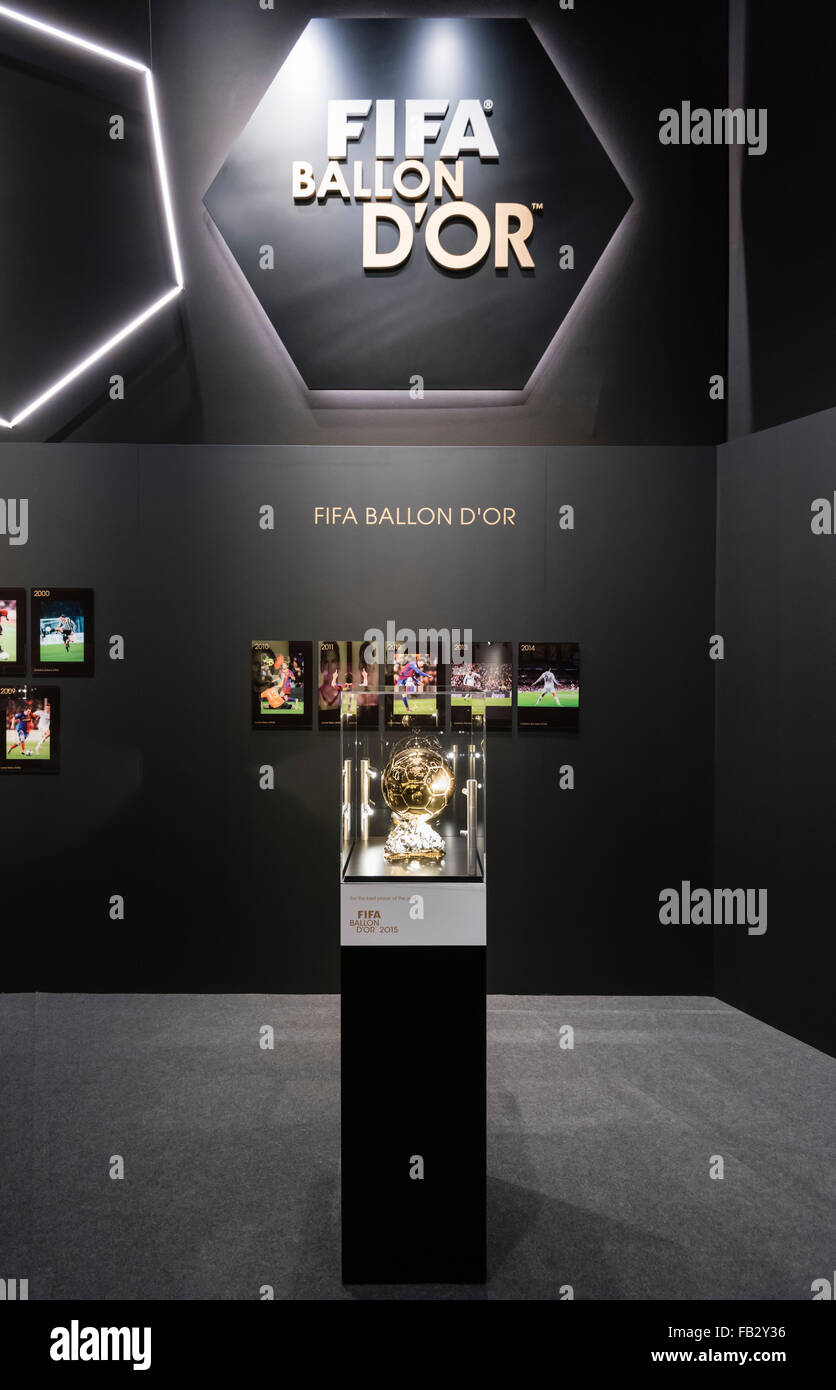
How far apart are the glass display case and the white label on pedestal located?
7.0 inches

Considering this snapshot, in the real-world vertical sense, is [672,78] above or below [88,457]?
above

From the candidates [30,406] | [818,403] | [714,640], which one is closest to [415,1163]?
[714,640]

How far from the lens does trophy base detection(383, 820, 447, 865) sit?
7.41 feet

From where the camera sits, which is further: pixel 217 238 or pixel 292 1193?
pixel 217 238

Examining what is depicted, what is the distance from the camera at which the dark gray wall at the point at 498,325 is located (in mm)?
4004

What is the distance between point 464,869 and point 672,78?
4215 mm

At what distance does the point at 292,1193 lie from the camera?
240cm

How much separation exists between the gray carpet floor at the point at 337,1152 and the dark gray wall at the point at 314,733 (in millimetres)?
321

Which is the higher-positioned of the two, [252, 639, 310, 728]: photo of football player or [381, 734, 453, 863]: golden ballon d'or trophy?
[252, 639, 310, 728]: photo of football player

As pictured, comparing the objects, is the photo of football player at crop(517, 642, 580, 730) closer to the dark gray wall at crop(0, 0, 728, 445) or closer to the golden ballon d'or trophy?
the dark gray wall at crop(0, 0, 728, 445)

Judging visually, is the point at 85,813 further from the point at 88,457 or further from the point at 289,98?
the point at 289,98

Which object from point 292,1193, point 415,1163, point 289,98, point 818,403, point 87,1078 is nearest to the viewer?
point 415,1163

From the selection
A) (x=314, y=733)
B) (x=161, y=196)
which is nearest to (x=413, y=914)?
(x=314, y=733)

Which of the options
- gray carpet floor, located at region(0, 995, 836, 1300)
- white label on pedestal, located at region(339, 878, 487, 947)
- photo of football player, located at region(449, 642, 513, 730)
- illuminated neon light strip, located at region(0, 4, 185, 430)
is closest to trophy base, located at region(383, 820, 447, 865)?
white label on pedestal, located at region(339, 878, 487, 947)
